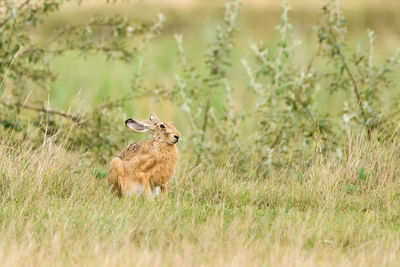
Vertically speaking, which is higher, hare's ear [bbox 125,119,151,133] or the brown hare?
hare's ear [bbox 125,119,151,133]

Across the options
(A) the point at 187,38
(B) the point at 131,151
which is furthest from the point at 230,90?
(A) the point at 187,38

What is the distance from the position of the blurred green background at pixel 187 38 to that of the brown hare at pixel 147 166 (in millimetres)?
3958

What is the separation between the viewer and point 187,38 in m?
19.3

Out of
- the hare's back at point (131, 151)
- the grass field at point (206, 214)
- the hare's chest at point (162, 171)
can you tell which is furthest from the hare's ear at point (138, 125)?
the grass field at point (206, 214)

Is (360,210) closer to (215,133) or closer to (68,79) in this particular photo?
(215,133)

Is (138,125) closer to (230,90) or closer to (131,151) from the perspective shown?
(131,151)

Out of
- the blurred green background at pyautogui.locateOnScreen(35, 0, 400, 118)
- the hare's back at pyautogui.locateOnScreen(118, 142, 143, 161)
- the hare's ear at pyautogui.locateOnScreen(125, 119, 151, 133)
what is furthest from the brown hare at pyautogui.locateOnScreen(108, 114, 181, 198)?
the blurred green background at pyautogui.locateOnScreen(35, 0, 400, 118)

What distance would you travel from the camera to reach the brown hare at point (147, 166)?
306 inches

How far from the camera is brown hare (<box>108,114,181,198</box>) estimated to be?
7773 millimetres

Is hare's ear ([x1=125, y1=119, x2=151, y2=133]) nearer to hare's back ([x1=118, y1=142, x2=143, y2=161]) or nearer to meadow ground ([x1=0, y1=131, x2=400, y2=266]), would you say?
hare's back ([x1=118, y1=142, x2=143, y2=161])

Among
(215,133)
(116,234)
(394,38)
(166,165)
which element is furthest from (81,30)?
(394,38)

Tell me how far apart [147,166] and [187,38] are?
11.8 meters

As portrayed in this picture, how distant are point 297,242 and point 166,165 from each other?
6.43 feet

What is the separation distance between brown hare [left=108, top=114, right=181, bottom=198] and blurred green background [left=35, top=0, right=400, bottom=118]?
3958 mm
